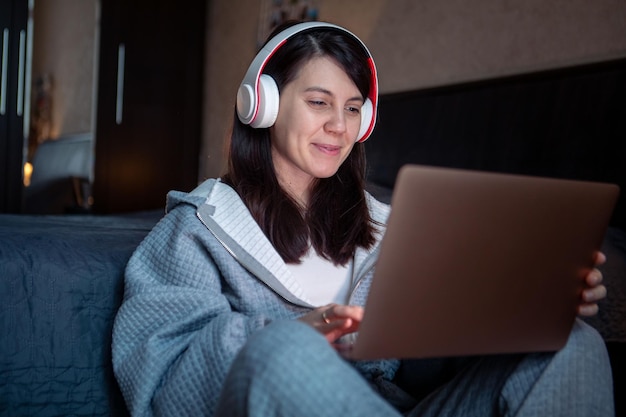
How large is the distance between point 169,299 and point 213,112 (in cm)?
325

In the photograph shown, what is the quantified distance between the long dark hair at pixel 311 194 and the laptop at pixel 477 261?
1.42 feet

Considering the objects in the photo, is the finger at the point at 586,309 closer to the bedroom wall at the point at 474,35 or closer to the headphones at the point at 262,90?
the headphones at the point at 262,90

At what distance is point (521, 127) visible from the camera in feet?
6.23

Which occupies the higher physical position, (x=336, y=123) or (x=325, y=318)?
(x=336, y=123)

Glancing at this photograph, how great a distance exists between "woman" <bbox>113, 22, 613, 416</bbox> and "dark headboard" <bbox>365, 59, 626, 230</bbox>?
0.32 metres

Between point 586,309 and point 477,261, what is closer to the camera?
point 477,261

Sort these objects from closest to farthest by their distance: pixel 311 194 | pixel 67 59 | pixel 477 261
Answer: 1. pixel 477 261
2. pixel 311 194
3. pixel 67 59

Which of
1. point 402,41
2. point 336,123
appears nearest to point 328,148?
point 336,123

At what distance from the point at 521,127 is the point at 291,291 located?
1191 mm

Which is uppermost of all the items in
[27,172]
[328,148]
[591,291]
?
[328,148]

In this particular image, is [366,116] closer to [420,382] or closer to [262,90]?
[262,90]

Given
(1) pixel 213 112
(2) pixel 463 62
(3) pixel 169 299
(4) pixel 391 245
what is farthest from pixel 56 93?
(4) pixel 391 245

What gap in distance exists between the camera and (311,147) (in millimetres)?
1128

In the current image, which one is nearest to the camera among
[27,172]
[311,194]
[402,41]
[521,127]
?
[311,194]
